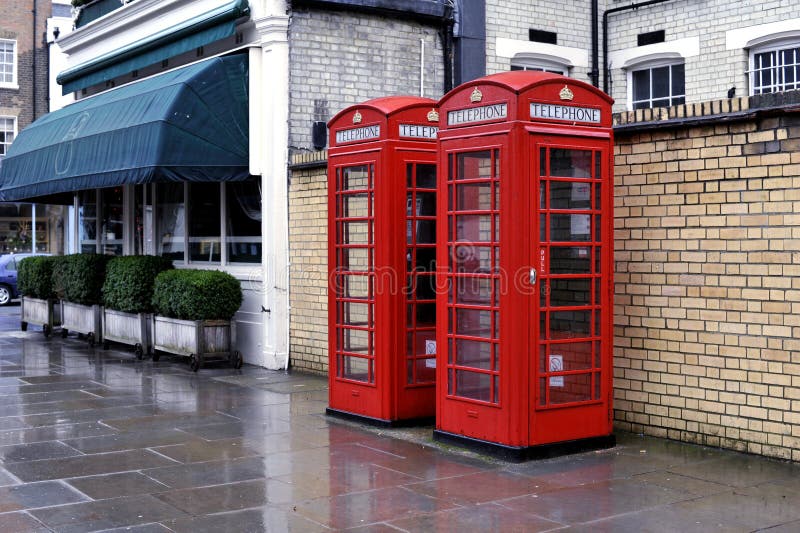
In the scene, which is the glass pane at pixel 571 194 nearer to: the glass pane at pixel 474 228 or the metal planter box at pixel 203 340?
the glass pane at pixel 474 228

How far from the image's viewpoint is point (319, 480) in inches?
289

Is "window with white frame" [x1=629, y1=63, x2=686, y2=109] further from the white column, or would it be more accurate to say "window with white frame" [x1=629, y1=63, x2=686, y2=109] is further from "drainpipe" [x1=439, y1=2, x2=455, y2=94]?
the white column

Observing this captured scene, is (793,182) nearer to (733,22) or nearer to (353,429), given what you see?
(353,429)

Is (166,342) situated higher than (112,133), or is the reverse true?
(112,133)

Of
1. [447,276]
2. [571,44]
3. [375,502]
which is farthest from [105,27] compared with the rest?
[375,502]

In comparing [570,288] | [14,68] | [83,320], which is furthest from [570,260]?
[14,68]

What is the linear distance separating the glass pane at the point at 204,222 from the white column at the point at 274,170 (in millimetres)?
1858

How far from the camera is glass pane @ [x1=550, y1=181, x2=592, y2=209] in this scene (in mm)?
7844

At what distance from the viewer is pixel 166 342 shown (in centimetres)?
1417

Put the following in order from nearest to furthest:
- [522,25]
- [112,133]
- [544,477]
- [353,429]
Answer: [544,477]
[353,429]
[112,133]
[522,25]

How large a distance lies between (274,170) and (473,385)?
6471mm

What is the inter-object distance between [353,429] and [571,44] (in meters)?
10.2

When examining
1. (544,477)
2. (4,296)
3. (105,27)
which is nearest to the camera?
(544,477)

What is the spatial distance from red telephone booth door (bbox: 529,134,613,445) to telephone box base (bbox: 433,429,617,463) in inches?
2.4
